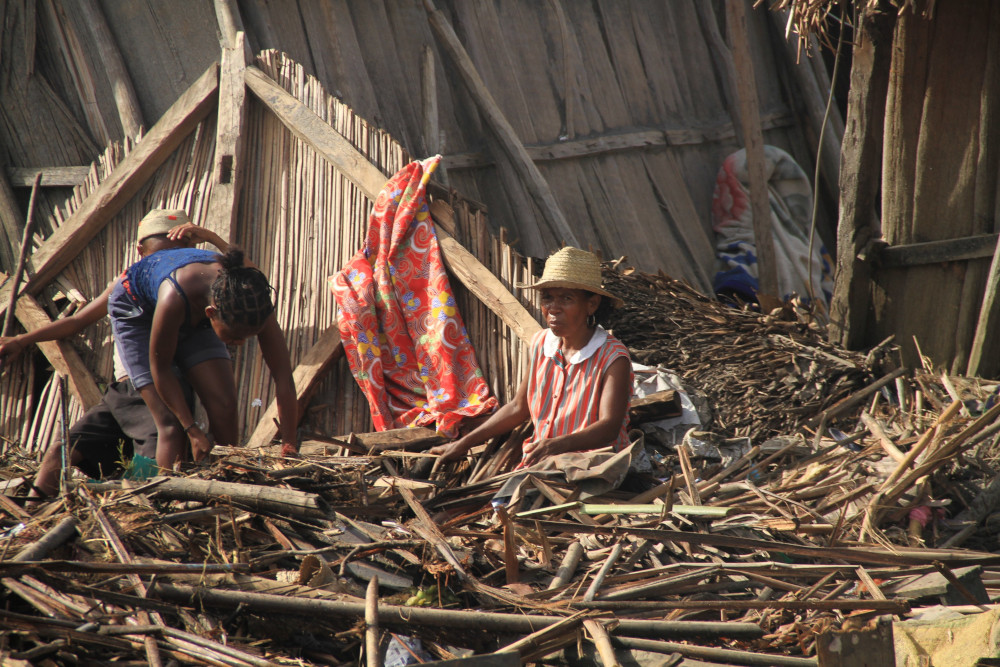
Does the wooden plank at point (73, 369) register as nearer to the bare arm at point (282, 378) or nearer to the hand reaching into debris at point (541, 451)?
the bare arm at point (282, 378)

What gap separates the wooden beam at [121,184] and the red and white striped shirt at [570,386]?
2.64 meters

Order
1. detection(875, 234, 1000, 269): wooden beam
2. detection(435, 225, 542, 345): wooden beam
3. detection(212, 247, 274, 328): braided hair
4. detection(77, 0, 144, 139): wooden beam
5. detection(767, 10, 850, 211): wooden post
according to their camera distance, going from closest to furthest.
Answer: detection(212, 247, 274, 328): braided hair < detection(875, 234, 1000, 269): wooden beam < detection(435, 225, 542, 345): wooden beam < detection(77, 0, 144, 139): wooden beam < detection(767, 10, 850, 211): wooden post

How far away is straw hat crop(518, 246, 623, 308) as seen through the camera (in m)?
3.82

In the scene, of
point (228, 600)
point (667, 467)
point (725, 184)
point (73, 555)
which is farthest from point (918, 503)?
point (725, 184)

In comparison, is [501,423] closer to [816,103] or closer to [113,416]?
[113,416]

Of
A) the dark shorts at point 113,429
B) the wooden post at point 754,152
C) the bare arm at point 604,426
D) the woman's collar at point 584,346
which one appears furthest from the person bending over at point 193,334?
the wooden post at point 754,152

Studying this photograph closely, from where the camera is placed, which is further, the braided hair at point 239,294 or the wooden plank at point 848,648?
the braided hair at point 239,294

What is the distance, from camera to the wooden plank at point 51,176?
5.57 m

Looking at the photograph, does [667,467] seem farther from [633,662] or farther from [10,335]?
[10,335]

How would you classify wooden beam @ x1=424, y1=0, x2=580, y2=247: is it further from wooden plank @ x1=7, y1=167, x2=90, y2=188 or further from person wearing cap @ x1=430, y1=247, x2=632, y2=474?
A: wooden plank @ x1=7, y1=167, x2=90, y2=188

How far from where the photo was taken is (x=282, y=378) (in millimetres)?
3938

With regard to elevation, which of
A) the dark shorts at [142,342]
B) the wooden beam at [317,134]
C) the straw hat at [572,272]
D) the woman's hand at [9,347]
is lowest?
the woman's hand at [9,347]

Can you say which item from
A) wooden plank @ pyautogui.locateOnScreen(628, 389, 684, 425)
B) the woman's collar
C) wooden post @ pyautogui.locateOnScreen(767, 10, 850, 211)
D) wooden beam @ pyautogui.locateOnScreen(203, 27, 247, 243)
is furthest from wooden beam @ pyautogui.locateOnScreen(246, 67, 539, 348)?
wooden post @ pyautogui.locateOnScreen(767, 10, 850, 211)

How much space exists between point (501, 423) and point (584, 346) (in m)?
0.54
